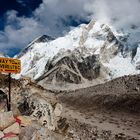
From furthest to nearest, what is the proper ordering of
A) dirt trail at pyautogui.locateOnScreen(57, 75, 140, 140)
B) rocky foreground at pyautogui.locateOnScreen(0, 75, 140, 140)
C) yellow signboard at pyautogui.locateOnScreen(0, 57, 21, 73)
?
dirt trail at pyautogui.locateOnScreen(57, 75, 140, 140), yellow signboard at pyautogui.locateOnScreen(0, 57, 21, 73), rocky foreground at pyautogui.locateOnScreen(0, 75, 140, 140)

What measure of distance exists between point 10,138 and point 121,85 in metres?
50.7

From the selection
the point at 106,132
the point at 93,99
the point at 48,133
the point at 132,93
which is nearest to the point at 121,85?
the point at 93,99

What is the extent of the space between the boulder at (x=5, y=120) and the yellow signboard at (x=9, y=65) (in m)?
2.75

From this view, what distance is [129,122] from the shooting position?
4381 cm

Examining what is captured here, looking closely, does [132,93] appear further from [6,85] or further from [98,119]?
[6,85]

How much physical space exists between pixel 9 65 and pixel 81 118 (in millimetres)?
26050

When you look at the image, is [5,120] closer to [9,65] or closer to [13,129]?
[13,129]

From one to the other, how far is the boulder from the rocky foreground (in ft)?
0.23

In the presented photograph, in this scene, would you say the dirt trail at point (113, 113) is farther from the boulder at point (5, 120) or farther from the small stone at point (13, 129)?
the small stone at point (13, 129)

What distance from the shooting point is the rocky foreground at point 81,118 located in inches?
960

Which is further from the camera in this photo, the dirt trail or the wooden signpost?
the dirt trail

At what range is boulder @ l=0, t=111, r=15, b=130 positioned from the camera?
75.3 ft

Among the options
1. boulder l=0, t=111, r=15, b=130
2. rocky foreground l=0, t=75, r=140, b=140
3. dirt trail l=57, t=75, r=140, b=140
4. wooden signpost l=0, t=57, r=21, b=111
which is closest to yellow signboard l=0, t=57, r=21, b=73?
wooden signpost l=0, t=57, r=21, b=111

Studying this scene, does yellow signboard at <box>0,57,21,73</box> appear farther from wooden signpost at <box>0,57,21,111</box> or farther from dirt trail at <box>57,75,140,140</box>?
dirt trail at <box>57,75,140,140</box>
